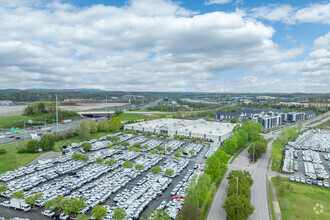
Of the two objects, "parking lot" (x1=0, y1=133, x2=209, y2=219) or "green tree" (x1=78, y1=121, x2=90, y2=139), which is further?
"green tree" (x1=78, y1=121, x2=90, y2=139)

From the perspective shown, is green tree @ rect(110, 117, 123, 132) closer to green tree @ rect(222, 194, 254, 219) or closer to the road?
the road

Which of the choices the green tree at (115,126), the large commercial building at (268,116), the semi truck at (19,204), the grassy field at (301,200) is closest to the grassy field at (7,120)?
the green tree at (115,126)

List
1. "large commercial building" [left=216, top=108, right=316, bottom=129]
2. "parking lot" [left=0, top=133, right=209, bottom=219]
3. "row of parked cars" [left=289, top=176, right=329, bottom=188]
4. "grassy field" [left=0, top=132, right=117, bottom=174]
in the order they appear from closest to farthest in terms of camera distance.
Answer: "parking lot" [left=0, top=133, right=209, bottom=219]
"row of parked cars" [left=289, top=176, right=329, bottom=188]
"grassy field" [left=0, top=132, right=117, bottom=174]
"large commercial building" [left=216, top=108, right=316, bottom=129]

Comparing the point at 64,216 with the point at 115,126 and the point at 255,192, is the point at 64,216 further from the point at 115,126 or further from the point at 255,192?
the point at 115,126

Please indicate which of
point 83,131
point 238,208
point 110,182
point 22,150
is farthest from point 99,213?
point 83,131

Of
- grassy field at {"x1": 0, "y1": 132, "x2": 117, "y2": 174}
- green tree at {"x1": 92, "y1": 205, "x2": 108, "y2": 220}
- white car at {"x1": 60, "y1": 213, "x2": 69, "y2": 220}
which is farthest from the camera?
grassy field at {"x1": 0, "y1": 132, "x2": 117, "y2": 174}

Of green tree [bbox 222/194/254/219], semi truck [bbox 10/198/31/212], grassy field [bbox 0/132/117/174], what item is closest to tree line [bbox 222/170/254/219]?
green tree [bbox 222/194/254/219]
